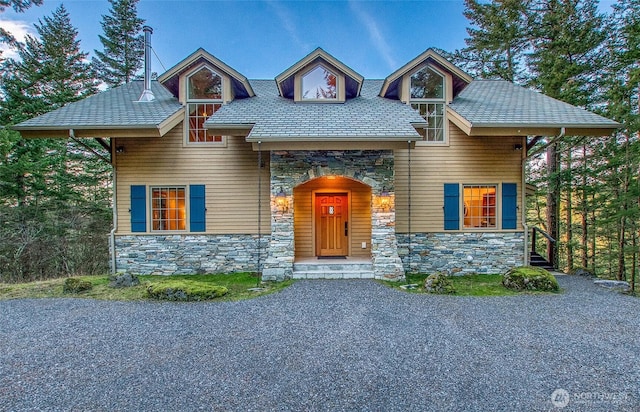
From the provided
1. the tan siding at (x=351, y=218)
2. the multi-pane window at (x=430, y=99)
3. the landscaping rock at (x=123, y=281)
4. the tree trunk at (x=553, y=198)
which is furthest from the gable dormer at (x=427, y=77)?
the landscaping rock at (x=123, y=281)

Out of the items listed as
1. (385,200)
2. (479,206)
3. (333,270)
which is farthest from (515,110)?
(333,270)

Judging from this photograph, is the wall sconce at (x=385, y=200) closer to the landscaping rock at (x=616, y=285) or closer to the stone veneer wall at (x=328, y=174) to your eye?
the stone veneer wall at (x=328, y=174)

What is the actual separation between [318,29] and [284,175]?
12403mm

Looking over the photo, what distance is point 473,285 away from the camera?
6.97 m

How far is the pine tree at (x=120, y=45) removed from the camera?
13.5 meters

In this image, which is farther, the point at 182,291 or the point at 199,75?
the point at 199,75

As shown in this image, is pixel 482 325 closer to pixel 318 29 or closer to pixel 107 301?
pixel 107 301

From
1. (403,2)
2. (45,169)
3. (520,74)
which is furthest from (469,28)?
(45,169)

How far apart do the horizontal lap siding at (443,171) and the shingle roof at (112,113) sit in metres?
6.78

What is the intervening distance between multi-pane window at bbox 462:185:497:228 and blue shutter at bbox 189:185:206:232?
298 inches

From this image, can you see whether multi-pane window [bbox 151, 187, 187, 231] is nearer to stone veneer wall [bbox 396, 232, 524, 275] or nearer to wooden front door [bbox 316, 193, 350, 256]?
wooden front door [bbox 316, 193, 350, 256]

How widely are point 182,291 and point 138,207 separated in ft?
12.0

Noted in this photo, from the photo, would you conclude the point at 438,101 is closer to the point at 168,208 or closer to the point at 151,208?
Result: the point at 168,208

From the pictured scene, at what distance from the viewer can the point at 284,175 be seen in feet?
24.8
